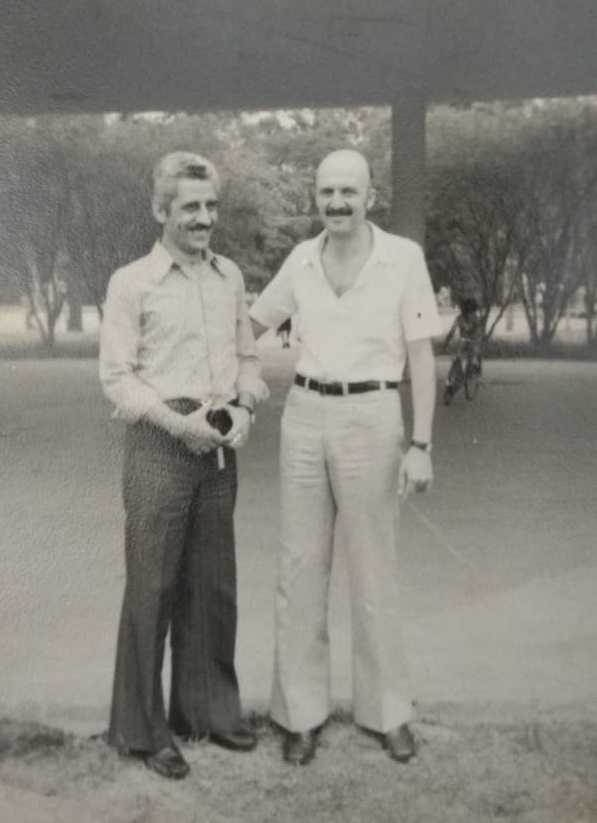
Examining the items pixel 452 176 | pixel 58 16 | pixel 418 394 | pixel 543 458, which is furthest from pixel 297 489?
pixel 58 16

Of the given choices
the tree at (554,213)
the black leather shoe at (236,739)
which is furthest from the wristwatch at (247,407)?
the black leather shoe at (236,739)

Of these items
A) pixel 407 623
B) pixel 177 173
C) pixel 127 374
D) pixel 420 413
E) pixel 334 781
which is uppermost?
pixel 177 173

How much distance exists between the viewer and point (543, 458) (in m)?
2.65

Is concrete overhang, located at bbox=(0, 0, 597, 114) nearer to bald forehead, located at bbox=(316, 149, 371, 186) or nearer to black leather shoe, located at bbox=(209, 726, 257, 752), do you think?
bald forehead, located at bbox=(316, 149, 371, 186)

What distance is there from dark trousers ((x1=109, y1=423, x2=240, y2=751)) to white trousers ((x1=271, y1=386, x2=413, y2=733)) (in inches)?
5.0

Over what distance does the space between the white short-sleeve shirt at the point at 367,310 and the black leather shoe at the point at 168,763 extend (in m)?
0.86

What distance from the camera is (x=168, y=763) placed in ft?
8.80

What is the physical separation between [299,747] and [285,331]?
0.90 metres

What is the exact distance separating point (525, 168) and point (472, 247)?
0.19 metres

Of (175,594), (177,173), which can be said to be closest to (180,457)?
(175,594)

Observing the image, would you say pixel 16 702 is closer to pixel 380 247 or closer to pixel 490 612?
pixel 490 612

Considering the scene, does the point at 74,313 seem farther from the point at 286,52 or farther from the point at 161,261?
the point at 286,52

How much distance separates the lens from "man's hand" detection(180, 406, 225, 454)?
2.54 meters

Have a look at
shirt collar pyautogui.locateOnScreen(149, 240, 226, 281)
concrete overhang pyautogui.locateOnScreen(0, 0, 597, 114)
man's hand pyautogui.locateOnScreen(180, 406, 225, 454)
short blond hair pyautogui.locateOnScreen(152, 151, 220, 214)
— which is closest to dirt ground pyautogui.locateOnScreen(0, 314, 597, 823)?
man's hand pyautogui.locateOnScreen(180, 406, 225, 454)
